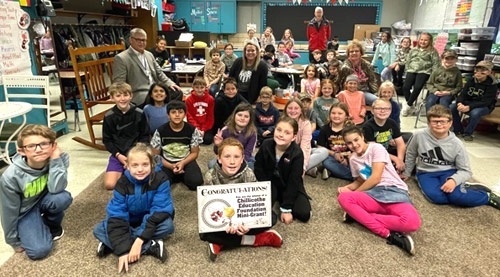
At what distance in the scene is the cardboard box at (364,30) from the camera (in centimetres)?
926

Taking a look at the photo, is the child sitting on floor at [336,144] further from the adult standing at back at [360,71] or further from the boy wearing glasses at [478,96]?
the boy wearing glasses at [478,96]

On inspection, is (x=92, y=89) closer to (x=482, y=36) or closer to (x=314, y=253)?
(x=314, y=253)

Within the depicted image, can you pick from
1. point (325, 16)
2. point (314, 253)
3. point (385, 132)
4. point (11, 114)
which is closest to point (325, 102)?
point (385, 132)

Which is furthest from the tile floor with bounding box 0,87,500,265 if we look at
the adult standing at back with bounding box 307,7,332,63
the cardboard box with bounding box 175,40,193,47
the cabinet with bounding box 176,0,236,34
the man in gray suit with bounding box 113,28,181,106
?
the cabinet with bounding box 176,0,236,34

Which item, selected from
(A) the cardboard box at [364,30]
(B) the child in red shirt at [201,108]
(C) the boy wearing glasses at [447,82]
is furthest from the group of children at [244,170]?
(A) the cardboard box at [364,30]

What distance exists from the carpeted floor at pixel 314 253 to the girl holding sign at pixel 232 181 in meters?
0.05

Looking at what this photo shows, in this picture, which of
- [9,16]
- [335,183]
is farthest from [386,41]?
[9,16]

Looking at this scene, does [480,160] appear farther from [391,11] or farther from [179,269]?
[391,11]

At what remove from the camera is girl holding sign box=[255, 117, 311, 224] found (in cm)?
208

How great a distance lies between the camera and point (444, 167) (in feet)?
7.91

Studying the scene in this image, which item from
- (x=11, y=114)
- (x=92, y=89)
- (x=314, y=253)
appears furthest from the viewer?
(x=92, y=89)

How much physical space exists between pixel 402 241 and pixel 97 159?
2.82 metres

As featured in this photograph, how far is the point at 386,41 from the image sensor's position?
630cm

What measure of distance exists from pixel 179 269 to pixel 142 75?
7.89 feet
